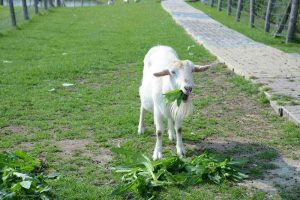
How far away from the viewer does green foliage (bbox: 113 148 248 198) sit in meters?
4.77

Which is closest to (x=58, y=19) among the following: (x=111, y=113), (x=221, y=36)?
(x=221, y=36)

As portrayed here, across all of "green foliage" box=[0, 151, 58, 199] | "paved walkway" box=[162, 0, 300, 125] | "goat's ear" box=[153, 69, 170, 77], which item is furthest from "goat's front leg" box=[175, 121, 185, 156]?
"paved walkway" box=[162, 0, 300, 125]

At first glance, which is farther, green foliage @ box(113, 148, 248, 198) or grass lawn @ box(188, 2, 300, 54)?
grass lawn @ box(188, 2, 300, 54)

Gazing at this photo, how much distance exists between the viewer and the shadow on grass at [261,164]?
15.9 ft

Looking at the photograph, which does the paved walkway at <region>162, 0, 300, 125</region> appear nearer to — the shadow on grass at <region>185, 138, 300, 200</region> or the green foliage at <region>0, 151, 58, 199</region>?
the shadow on grass at <region>185, 138, 300, 200</region>

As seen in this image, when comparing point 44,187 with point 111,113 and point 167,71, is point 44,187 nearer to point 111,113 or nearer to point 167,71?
point 167,71

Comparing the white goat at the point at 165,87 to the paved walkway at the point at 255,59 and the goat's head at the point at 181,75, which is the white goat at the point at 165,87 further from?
the paved walkway at the point at 255,59

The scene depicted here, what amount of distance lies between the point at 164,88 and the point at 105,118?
195cm

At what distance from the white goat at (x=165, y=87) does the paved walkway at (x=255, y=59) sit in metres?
2.15

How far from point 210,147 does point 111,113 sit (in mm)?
2097

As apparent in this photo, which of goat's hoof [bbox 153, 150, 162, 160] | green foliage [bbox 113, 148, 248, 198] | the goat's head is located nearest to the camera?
green foliage [bbox 113, 148, 248, 198]

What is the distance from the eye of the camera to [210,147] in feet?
19.9

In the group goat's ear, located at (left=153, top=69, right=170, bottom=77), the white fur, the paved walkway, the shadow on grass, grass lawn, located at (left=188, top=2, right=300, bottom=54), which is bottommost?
grass lawn, located at (left=188, top=2, right=300, bottom=54)

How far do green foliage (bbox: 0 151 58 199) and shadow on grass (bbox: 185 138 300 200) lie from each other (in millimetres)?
1947
